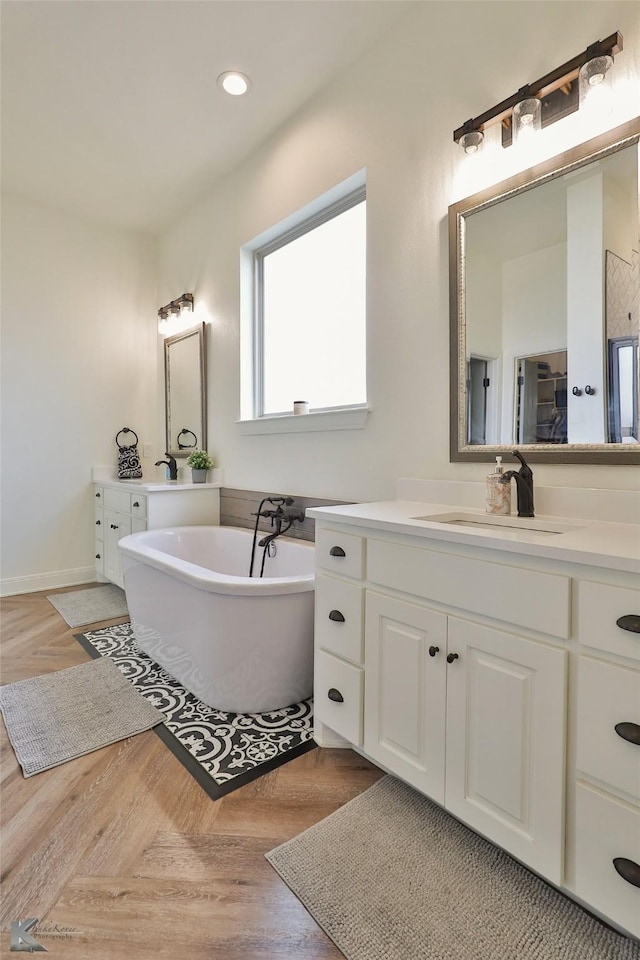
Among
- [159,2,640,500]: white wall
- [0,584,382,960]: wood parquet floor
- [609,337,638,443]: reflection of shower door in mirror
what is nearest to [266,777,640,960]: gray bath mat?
[0,584,382,960]: wood parquet floor

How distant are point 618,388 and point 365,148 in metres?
1.66

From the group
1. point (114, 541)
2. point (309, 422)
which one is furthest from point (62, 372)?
point (309, 422)

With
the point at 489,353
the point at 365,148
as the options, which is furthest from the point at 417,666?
the point at 365,148

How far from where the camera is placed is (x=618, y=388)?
1.42m

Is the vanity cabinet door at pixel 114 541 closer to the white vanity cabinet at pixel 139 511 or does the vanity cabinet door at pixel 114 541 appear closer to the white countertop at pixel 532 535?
the white vanity cabinet at pixel 139 511

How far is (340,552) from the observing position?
1.56m

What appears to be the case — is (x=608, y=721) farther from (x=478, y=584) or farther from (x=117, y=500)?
(x=117, y=500)

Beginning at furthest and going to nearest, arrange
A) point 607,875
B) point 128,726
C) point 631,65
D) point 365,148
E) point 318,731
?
point 365,148 → point 128,726 → point 318,731 → point 631,65 → point 607,875

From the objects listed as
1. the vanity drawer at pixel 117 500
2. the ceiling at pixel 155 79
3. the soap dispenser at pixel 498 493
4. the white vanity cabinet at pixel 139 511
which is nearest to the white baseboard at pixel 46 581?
the white vanity cabinet at pixel 139 511

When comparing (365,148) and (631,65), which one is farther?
(365,148)

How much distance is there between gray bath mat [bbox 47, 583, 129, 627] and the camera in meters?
3.05

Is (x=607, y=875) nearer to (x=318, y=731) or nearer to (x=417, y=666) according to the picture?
(x=417, y=666)

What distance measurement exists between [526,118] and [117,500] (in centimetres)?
315

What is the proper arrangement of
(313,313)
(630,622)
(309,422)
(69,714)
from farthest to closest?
(313,313), (309,422), (69,714), (630,622)
